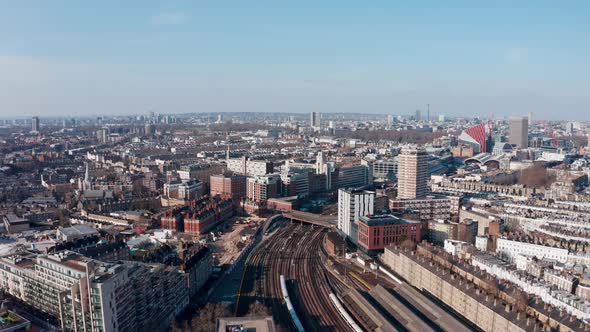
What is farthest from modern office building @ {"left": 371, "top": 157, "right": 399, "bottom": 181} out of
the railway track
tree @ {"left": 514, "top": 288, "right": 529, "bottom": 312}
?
tree @ {"left": 514, "top": 288, "right": 529, "bottom": 312}

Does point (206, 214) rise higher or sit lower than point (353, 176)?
lower

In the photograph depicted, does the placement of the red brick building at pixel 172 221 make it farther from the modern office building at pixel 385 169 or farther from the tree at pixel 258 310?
the modern office building at pixel 385 169

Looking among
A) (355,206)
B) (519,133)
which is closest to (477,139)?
(519,133)

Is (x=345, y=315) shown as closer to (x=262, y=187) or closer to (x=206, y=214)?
(x=206, y=214)

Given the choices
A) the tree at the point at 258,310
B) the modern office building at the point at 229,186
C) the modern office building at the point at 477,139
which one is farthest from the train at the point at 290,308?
the modern office building at the point at 477,139

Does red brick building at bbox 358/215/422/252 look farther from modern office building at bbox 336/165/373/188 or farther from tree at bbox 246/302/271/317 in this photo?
modern office building at bbox 336/165/373/188

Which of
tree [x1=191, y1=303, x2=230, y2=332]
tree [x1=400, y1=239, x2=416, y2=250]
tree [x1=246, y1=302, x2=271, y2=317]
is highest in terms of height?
tree [x1=400, y1=239, x2=416, y2=250]

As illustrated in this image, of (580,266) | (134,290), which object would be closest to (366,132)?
(580,266)
